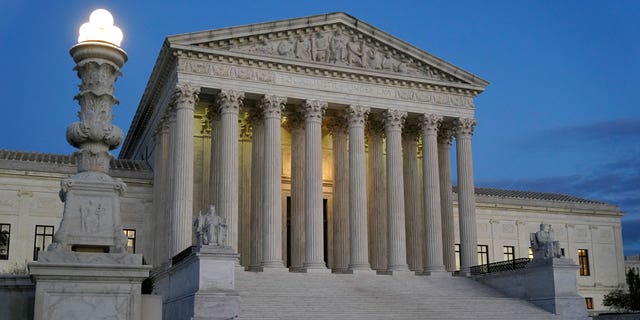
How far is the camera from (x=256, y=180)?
1738 inches

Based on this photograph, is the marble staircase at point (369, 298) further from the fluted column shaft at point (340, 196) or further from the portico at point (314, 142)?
the fluted column shaft at point (340, 196)

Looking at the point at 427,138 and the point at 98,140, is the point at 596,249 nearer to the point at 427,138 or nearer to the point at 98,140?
the point at 427,138

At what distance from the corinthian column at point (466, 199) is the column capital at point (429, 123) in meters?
1.77

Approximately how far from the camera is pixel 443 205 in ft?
159

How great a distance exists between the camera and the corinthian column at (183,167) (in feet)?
128

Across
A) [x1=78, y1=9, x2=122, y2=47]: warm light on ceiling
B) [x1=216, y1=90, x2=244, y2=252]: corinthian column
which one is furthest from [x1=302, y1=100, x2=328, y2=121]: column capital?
[x1=78, y1=9, x2=122, y2=47]: warm light on ceiling

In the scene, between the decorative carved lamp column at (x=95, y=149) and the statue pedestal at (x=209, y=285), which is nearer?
the decorative carved lamp column at (x=95, y=149)

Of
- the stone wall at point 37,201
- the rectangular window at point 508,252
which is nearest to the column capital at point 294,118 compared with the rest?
the stone wall at point 37,201

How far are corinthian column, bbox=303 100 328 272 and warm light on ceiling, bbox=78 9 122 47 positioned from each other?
94.4 ft

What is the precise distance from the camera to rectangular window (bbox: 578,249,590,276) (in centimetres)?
6394

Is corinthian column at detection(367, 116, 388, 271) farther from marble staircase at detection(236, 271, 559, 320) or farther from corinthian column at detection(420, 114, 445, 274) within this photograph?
marble staircase at detection(236, 271, 559, 320)

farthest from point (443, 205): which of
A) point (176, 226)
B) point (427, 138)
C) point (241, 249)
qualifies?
point (176, 226)

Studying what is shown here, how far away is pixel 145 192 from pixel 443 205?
780 inches

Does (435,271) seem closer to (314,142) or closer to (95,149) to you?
(314,142)
